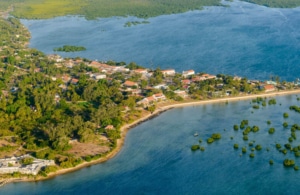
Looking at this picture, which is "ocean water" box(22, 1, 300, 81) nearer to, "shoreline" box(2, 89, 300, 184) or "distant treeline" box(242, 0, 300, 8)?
"distant treeline" box(242, 0, 300, 8)

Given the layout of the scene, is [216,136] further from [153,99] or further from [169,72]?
[169,72]

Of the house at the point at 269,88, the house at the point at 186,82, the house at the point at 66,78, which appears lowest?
the house at the point at 269,88

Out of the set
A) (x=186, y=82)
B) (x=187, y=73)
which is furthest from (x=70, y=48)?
(x=186, y=82)

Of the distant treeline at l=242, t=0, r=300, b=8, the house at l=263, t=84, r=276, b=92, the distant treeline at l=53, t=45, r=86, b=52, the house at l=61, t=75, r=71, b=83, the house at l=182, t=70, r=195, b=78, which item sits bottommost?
the house at l=263, t=84, r=276, b=92

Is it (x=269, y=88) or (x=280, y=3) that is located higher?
(x=280, y=3)

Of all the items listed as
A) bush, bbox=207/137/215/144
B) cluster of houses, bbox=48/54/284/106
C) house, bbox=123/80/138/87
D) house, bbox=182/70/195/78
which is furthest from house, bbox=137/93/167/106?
bush, bbox=207/137/215/144

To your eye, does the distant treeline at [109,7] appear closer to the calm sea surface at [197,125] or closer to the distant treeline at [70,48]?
the calm sea surface at [197,125]

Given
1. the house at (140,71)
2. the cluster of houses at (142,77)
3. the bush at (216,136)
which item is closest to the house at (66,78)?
the cluster of houses at (142,77)
